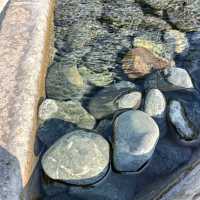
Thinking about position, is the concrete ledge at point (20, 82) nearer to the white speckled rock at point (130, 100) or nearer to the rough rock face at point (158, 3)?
the white speckled rock at point (130, 100)

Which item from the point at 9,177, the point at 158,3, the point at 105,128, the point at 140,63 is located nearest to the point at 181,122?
the point at 105,128

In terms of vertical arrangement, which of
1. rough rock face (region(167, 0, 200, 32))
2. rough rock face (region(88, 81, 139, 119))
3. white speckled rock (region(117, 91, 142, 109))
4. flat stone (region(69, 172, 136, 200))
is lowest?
flat stone (region(69, 172, 136, 200))

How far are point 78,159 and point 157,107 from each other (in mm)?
915

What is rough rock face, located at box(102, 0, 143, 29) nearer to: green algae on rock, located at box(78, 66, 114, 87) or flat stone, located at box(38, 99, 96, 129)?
green algae on rock, located at box(78, 66, 114, 87)

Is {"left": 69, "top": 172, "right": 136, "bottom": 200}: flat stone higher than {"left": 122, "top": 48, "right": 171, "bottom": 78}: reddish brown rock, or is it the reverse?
{"left": 122, "top": 48, "right": 171, "bottom": 78}: reddish brown rock

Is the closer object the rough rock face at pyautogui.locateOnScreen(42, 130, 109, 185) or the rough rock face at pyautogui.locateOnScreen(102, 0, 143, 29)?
the rough rock face at pyautogui.locateOnScreen(42, 130, 109, 185)

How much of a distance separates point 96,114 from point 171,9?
192 centimetres

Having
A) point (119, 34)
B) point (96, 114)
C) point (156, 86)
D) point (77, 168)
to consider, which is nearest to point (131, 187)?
point (77, 168)

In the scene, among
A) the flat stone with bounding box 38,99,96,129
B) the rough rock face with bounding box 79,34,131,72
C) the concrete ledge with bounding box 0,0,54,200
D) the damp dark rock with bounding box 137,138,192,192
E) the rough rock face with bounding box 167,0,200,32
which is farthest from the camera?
the rough rock face with bounding box 167,0,200,32

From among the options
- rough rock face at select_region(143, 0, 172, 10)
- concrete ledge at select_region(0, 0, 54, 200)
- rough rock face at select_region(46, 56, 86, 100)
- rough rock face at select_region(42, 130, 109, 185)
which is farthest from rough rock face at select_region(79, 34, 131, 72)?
rough rock face at select_region(42, 130, 109, 185)

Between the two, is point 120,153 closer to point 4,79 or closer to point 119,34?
point 4,79

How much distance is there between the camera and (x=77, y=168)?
2879 mm

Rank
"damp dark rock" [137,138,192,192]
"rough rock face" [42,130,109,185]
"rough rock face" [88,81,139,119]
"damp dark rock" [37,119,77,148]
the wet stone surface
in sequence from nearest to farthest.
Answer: "rough rock face" [42,130,109,185]
the wet stone surface
"damp dark rock" [137,138,192,192]
"damp dark rock" [37,119,77,148]
"rough rock face" [88,81,139,119]

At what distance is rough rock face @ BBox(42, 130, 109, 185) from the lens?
289cm
